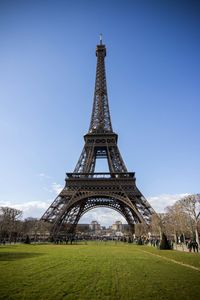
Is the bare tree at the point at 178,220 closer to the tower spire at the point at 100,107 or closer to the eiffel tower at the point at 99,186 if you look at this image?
the eiffel tower at the point at 99,186

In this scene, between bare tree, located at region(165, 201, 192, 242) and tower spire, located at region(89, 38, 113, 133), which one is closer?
bare tree, located at region(165, 201, 192, 242)

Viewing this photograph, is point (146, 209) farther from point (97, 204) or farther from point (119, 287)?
point (119, 287)

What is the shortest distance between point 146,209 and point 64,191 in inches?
746

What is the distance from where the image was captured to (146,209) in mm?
53188

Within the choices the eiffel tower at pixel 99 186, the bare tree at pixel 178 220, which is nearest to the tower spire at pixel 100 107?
the eiffel tower at pixel 99 186

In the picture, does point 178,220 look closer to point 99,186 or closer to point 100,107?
point 99,186

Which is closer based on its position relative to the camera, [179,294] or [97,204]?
[179,294]

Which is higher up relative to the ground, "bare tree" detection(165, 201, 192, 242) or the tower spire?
the tower spire

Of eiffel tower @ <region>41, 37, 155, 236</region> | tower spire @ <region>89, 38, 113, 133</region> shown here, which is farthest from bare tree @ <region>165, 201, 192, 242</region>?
tower spire @ <region>89, 38, 113, 133</region>

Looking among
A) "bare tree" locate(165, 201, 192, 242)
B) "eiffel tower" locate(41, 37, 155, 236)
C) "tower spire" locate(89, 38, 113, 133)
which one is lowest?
"bare tree" locate(165, 201, 192, 242)

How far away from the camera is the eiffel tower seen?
176 feet

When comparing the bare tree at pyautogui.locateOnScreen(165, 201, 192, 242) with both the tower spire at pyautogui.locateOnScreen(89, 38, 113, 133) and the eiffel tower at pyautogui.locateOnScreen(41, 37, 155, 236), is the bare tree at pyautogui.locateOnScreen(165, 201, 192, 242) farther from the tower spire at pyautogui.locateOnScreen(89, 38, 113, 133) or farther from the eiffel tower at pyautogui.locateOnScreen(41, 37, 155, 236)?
the tower spire at pyautogui.locateOnScreen(89, 38, 113, 133)

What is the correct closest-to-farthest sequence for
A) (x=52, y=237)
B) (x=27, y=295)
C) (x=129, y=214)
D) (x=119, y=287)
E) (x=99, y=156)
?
(x=27, y=295) → (x=119, y=287) → (x=52, y=237) → (x=129, y=214) → (x=99, y=156)

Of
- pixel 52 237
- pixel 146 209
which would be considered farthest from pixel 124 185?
pixel 52 237
